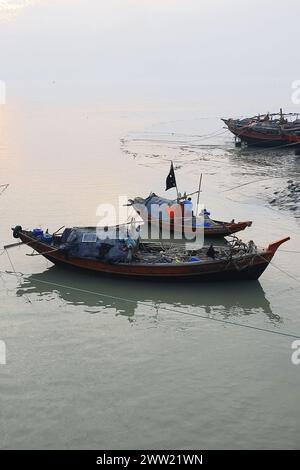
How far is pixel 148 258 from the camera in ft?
88.0

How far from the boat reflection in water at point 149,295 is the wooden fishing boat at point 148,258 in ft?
1.63

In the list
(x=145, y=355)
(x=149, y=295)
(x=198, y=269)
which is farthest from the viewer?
(x=198, y=269)

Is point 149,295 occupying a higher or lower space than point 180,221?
lower

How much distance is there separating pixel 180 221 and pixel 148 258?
8002mm

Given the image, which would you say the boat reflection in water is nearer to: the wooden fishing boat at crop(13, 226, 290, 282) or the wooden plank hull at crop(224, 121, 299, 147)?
the wooden fishing boat at crop(13, 226, 290, 282)

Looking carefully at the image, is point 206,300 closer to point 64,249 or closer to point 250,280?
point 250,280

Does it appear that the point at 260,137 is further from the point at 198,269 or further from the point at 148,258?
the point at 198,269

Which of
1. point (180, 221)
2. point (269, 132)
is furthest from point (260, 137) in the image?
point (180, 221)

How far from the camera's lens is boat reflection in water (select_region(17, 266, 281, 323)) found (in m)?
24.0

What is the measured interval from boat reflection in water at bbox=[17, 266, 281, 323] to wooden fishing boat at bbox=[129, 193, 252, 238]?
276 inches

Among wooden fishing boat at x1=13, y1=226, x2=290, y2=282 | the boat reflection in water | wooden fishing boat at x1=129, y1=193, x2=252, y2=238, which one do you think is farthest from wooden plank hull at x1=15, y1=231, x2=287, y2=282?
wooden fishing boat at x1=129, y1=193, x2=252, y2=238

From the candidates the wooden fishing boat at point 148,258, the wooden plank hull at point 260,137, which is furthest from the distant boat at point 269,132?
the wooden fishing boat at point 148,258

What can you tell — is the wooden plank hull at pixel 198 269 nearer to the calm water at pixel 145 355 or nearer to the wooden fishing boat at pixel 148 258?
the wooden fishing boat at pixel 148 258

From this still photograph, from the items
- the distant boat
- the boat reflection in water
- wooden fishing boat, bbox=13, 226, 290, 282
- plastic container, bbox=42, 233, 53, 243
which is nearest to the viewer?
the boat reflection in water
